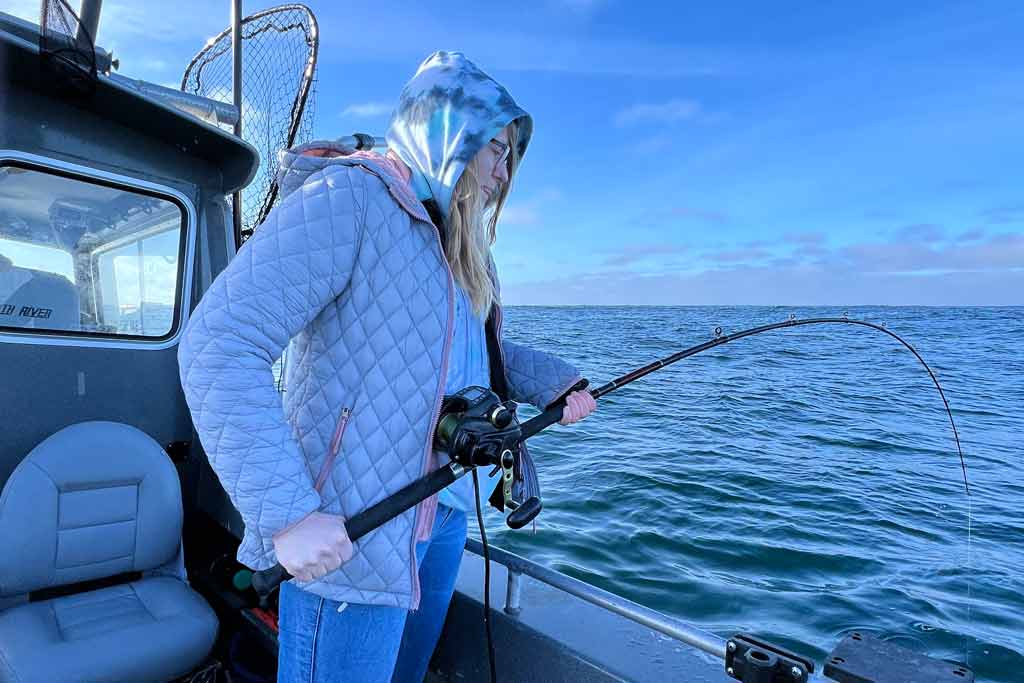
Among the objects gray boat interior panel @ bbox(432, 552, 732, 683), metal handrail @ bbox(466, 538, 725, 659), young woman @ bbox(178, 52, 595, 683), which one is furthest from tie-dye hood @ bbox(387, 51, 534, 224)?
gray boat interior panel @ bbox(432, 552, 732, 683)

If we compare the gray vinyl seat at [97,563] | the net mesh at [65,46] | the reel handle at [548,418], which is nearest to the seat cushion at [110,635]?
the gray vinyl seat at [97,563]

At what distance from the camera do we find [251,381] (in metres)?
1.13

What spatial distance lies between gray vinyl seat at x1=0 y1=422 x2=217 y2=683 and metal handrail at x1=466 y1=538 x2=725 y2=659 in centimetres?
119

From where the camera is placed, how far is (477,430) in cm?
137

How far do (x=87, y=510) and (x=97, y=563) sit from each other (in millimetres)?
236

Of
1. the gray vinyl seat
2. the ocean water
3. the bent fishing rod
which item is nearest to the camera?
the bent fishing rod

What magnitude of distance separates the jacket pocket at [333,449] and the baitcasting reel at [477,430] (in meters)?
0.19

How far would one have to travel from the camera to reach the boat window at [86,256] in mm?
2889

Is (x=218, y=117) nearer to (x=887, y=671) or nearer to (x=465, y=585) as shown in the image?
(x=465, y=585)

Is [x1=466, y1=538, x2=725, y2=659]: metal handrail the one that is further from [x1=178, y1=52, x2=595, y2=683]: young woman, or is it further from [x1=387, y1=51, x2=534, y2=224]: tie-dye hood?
[x1=387, y1=51, x2=534, y2=224]: tie-dye hood

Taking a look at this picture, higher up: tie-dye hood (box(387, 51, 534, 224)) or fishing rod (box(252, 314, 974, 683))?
tie-dye hood (box(387, 51, 534, 224))

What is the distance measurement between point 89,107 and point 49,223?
1.87 feet

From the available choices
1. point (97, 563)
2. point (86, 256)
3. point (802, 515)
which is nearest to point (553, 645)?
point (97, 563)

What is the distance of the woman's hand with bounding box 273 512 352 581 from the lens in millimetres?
1140
